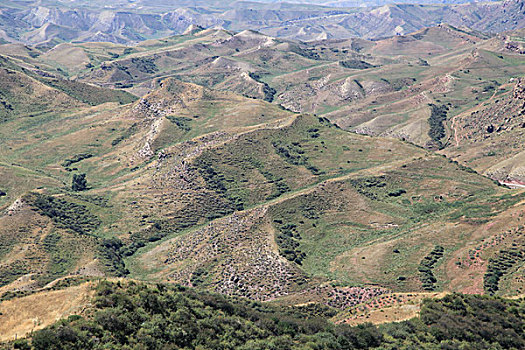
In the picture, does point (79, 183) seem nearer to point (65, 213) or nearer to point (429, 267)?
point (65, 213)

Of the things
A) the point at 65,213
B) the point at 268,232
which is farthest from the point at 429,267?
the point at 65,213

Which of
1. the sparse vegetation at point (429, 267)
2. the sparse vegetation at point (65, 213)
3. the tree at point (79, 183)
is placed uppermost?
the sparse vegetation at point (429, 267)

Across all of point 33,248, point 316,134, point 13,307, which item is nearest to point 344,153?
point 316,134

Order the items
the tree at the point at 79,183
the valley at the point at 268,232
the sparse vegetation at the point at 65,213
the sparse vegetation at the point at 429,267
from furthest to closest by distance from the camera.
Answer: the tree at the point at 79,183, the sparse vegetation at the point at 65,213, the sparse vegetation at the point at 429,267, the valley at the point at 268,232

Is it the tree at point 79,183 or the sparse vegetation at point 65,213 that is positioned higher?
the sparse vegetation at point 65,213

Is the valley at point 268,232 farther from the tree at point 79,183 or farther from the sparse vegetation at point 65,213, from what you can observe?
the tree at point 79,183

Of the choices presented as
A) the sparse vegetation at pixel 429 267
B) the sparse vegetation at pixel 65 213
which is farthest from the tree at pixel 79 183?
the sparse vegetation at pixel 429 267

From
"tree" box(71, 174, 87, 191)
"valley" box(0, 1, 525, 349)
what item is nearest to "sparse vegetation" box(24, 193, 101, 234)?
"valley" box(0, 1, 525, 349)

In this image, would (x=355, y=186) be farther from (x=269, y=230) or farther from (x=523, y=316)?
(x=523, y=316)

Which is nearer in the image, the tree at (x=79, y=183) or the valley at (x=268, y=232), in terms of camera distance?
the valley at (x=268, y=232)
